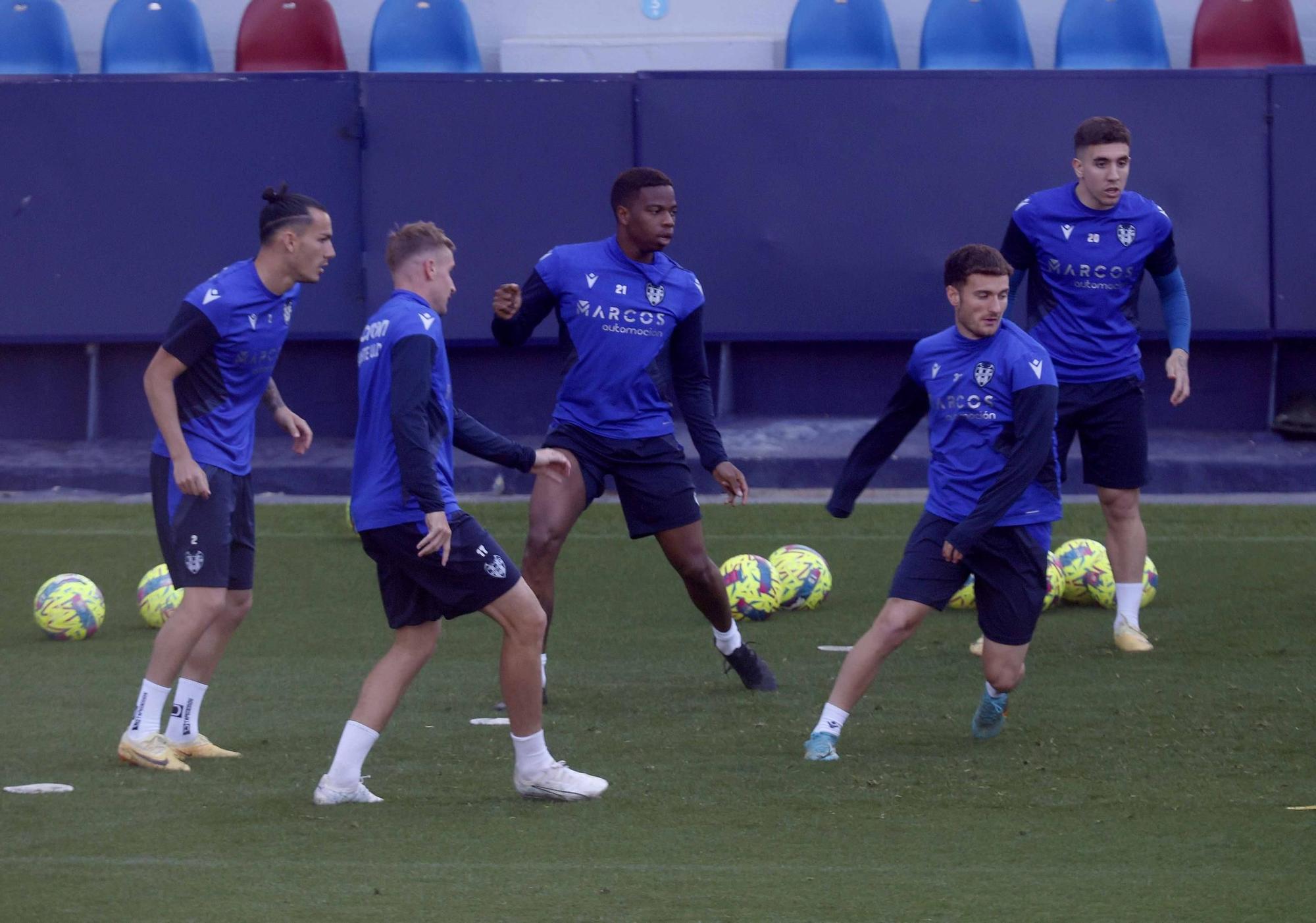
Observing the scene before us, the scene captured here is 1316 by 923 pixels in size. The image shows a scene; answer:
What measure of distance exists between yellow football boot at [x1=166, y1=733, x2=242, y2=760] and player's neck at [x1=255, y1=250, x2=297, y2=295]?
1499 millimetres

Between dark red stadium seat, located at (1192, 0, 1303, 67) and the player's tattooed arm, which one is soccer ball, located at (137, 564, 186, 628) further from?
dark red stadium seat, located at (1192, 0, 1303, 67)

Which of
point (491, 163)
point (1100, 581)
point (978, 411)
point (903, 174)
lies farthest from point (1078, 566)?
point (491, 163)

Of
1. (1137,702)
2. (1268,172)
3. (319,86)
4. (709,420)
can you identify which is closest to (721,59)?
(319,86)

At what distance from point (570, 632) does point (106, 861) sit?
12.8ft

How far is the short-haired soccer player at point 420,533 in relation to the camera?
4.83m

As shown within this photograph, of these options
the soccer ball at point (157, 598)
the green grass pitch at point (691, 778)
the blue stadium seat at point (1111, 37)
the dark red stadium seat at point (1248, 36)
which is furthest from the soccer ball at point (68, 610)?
the dark red stadium seat at point (1248, 36)

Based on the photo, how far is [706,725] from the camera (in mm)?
6191

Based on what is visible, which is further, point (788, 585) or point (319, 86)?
point (319, 86)

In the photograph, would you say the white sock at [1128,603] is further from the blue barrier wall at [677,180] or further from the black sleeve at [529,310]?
the blue barrier wall at [677,180]

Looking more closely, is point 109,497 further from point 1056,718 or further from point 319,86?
point 1056,718

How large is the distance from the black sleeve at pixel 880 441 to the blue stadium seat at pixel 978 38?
369 inches

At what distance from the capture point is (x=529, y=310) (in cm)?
677

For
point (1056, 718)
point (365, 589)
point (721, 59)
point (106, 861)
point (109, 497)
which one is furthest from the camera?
point (721, 59)

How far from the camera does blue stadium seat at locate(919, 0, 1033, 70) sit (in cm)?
1461
